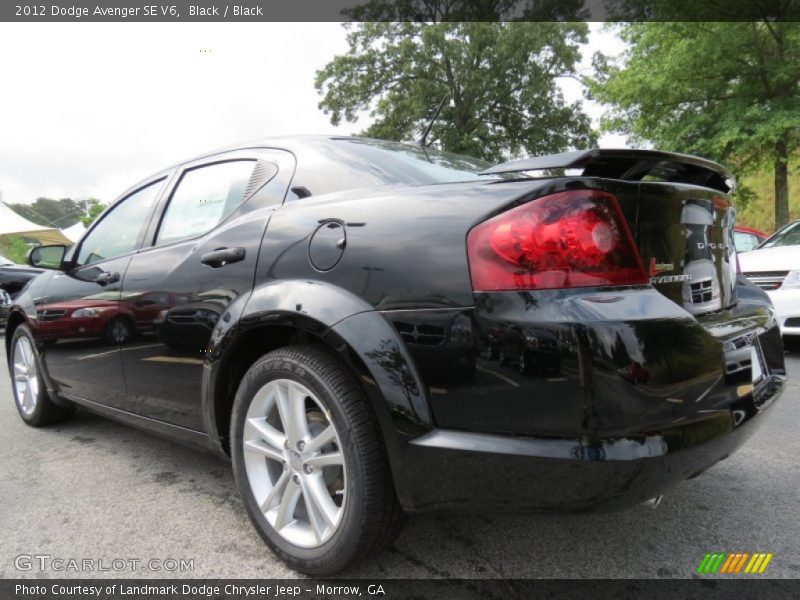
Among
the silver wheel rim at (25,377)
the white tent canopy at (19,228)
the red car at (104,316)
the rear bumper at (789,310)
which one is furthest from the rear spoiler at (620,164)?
the white tent canopy at (19,228)

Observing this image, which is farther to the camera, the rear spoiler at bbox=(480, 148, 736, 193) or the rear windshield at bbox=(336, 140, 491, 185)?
the rear windshield at bbox=(336, 140, 491, 185)

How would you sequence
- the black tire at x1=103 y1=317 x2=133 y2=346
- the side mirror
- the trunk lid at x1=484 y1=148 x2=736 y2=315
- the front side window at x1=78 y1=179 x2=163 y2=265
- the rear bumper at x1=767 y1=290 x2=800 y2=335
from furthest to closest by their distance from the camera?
1. the rear bumper at x1=767 y1=290 x2=800 y2=335
2. the side mirror
3. the front side window at x1=78 y1=179 x2=163 y2=265
4. the black tire at x1=103 y1=317 x2=133 y2=346
5. the trunk lid at x1=484 y1=148 x2=736 y2=315

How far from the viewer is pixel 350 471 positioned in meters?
1.64

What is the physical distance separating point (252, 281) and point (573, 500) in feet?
4.06

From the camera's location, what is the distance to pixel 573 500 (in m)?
1.44

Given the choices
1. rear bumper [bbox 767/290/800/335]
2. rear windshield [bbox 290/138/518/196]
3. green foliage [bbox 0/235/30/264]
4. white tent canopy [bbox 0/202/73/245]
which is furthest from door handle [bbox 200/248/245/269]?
green foliage [bbox 0/235/30/264]

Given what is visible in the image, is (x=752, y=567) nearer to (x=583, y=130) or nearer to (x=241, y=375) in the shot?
(x=241, y=375)

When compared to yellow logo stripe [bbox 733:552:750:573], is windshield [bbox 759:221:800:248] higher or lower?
higher

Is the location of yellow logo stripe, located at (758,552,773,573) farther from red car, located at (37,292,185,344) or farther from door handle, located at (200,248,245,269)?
red car, located at (37,292,185,344)

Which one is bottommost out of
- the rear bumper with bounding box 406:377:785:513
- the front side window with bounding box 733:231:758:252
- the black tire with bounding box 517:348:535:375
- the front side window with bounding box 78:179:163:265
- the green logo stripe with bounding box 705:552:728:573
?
the front side window with bounding box 733:231:758:252

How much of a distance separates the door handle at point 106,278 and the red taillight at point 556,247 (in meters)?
1.97

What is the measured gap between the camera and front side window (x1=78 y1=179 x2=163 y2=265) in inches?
114

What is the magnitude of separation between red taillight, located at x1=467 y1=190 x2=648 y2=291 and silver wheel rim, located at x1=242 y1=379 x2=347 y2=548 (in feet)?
2.24

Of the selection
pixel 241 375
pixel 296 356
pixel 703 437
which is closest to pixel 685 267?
pixel 703 437
